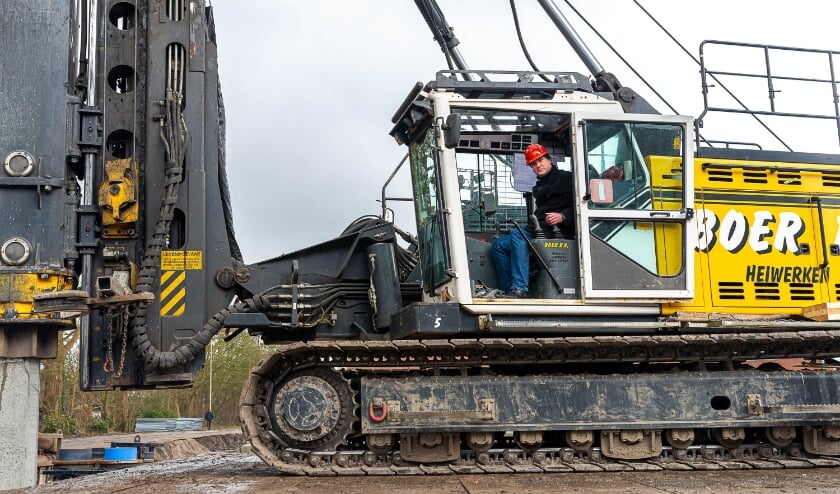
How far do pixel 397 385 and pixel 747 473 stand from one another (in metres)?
3.24

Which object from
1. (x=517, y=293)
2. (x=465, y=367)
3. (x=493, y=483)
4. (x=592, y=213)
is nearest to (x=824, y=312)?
(x=592, y=213)

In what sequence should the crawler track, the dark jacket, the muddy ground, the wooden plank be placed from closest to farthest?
the muddy ground → the crawler track → the wooden plank → the dark jacket

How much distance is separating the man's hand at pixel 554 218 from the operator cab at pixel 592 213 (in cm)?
14

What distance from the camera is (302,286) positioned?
353 inches

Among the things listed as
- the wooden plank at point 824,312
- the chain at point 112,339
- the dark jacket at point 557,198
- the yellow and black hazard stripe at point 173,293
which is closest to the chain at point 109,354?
the chain at point 112,339

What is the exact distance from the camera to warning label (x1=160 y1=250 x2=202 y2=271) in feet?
28.2

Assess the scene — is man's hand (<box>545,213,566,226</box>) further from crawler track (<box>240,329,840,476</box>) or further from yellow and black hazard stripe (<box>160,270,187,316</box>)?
yellow and black hazard stripe (<box>160,270,187,316</box>)

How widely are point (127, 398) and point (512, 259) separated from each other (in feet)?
109

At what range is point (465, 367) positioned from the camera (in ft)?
27.0

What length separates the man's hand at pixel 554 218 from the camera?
27.3ft

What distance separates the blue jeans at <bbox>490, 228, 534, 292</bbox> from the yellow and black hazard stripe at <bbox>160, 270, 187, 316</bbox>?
10.2 feet

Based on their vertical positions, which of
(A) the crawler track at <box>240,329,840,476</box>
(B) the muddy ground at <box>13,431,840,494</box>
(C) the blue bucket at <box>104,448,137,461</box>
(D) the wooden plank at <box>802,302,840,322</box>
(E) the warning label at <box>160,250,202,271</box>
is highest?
(E) the warning label at <box>160,250,202,271</box>

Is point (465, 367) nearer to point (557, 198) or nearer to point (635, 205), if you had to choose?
point (557, 198)

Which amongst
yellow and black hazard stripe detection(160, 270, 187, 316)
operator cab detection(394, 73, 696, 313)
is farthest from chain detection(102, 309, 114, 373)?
operator cab detection(394, 73, 696, 313)
